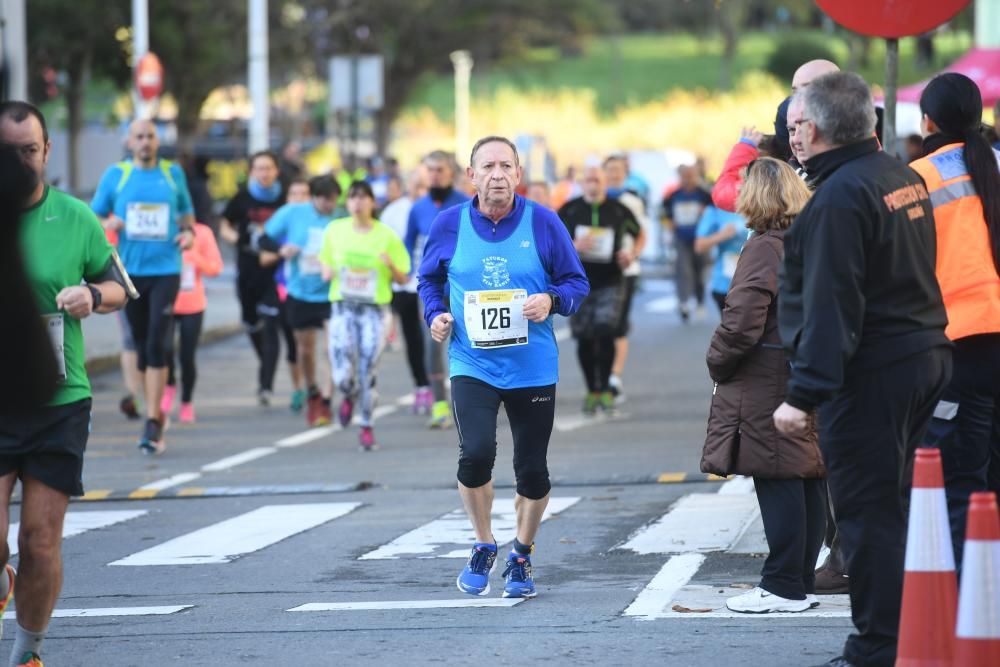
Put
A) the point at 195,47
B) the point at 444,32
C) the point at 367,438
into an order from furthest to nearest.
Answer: the point at 444,32 → the point at 195,47 → the point at 367,438

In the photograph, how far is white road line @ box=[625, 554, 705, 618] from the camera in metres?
7.30

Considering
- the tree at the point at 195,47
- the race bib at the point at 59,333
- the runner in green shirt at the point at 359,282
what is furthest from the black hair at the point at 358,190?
the tree at the point at 195,47

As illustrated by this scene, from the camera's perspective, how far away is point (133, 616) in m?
7.57

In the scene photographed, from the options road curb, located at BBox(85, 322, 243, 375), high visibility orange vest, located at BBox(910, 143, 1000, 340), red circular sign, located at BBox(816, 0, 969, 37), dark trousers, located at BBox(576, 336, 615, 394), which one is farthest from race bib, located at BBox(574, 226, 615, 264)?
high visibility orange vest, located at BBox(910, 143, 1000, 340)

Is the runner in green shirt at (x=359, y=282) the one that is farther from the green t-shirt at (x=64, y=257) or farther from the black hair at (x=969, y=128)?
the green t-shirt at (x=64, y=257)

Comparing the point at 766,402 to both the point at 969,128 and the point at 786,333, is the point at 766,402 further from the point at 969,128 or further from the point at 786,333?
the point at 786,333

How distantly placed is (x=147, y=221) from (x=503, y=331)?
19.6ft

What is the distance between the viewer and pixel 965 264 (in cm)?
676

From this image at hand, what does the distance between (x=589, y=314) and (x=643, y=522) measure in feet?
18.1

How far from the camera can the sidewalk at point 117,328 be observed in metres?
19.2

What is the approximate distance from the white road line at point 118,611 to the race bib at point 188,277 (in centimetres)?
705

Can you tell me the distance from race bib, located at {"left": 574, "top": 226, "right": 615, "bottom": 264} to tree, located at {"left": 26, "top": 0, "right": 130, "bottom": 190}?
22.7m

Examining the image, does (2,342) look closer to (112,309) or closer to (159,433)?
(112,309)

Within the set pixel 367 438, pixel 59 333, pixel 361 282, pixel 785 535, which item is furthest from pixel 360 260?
pixel 59 333
